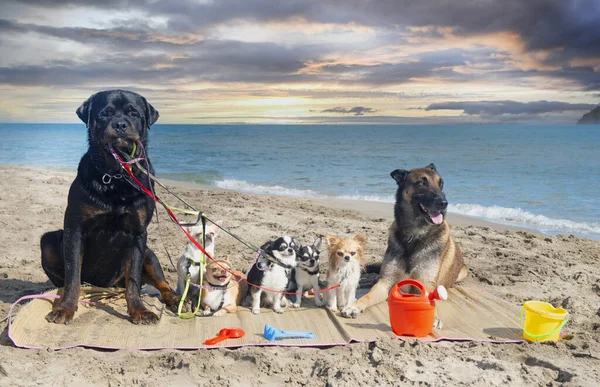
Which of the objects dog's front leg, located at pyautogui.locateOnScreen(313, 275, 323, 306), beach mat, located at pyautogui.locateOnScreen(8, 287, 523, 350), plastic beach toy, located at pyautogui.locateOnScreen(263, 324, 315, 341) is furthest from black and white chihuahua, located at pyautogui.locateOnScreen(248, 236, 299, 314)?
plastic beach toy, located at pyautogui.locateOnScreen(263, 324, 315, 341)

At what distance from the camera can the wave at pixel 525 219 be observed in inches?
424

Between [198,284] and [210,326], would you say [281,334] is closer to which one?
[210,326]

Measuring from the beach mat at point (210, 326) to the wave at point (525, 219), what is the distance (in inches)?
251

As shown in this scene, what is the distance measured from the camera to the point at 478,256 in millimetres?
7680

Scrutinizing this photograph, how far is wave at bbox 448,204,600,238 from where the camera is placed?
10758 mm

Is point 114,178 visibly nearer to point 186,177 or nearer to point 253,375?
point 253,375

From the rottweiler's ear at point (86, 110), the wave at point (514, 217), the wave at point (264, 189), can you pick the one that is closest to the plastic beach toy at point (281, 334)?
the rottweiler's ear at point (86, 110)

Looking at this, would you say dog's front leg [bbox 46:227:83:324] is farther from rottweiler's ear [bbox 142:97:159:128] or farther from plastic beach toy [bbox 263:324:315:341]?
plastic beach toy [bbox 263:324:315:341]

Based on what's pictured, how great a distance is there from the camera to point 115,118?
4363mm

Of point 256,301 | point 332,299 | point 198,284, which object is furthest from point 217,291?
point 332,299

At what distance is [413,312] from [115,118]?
300 centimetres

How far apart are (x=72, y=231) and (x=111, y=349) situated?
1080mm

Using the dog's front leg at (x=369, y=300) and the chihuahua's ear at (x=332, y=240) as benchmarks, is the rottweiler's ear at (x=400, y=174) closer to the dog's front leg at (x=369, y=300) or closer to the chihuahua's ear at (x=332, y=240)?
the chihuahua's ear at (x=332, y=240)

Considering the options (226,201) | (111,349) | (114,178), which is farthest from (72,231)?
(226,201)
